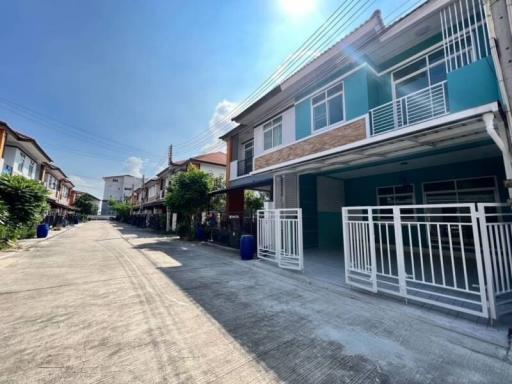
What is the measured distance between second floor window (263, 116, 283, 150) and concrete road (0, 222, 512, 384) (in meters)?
7.16

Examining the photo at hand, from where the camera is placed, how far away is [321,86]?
27.1 feet

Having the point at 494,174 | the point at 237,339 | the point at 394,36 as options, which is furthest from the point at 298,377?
the point at 494,174

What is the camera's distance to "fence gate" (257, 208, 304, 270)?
659 cm

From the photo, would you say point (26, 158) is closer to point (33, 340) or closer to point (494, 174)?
point (33, 340)

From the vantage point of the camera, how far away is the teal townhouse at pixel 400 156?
163 inches

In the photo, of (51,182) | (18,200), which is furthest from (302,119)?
(51,182)

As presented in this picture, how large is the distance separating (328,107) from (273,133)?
3.35 m

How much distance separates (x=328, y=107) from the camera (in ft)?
26.6

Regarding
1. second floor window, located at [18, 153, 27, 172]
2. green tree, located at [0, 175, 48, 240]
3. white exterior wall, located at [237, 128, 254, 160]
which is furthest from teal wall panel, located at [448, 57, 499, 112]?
second floor window, located at [18, 153, 27, 172]

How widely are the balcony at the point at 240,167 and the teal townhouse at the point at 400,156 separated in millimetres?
2603

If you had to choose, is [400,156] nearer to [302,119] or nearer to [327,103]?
[327,103]

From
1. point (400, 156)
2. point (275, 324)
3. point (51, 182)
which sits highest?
point (51, 182)

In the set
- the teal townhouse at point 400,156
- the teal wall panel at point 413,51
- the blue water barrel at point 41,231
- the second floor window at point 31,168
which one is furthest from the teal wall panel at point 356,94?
the second floor window at point 31,168

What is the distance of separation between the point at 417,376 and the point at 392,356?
335mm
